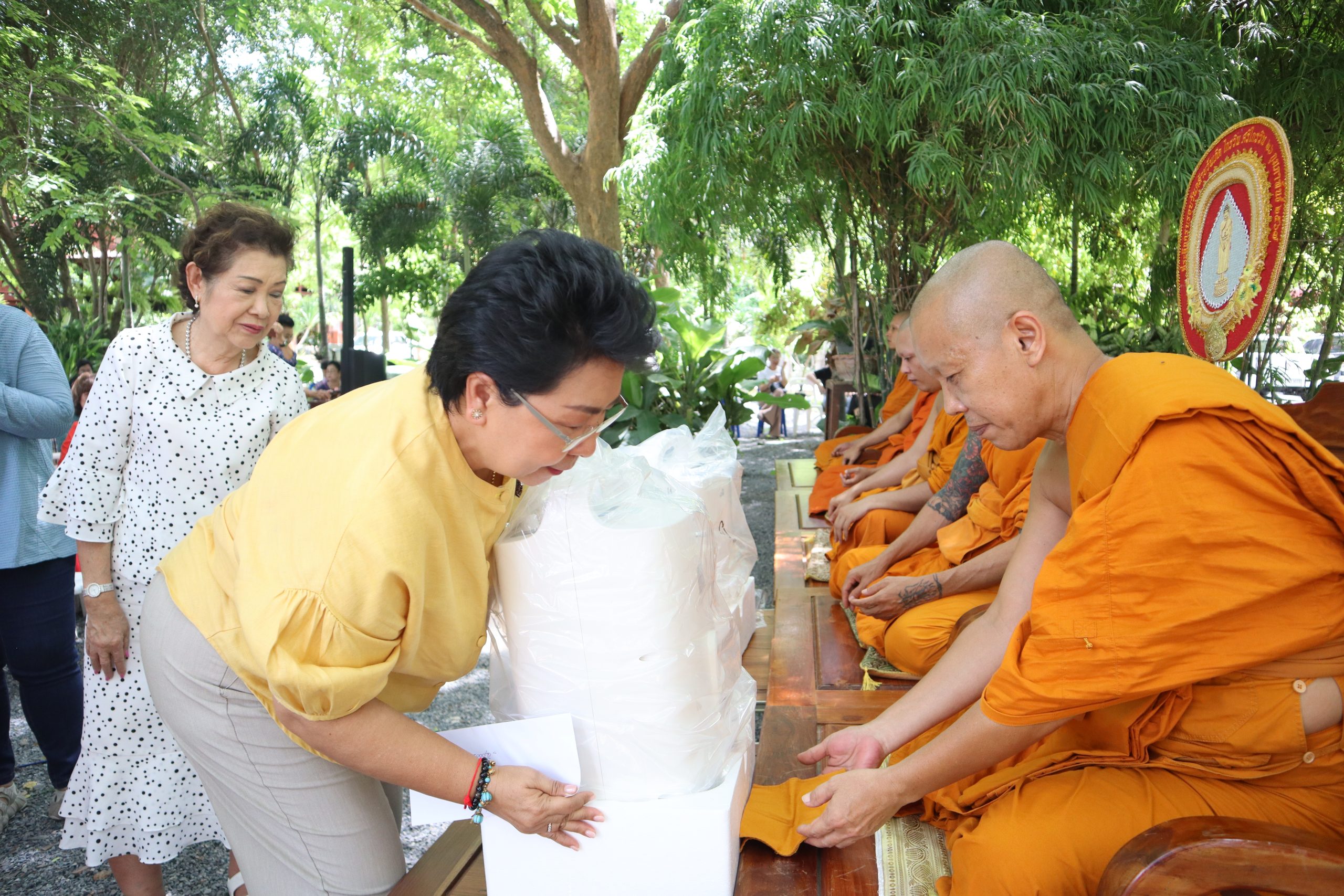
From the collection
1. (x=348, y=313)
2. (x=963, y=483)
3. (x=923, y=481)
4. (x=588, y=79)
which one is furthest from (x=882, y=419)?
(x=588, y=79)

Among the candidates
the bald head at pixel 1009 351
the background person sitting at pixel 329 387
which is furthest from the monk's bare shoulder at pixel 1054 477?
the background person sitting at pixel 329 387

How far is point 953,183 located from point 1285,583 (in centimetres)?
393

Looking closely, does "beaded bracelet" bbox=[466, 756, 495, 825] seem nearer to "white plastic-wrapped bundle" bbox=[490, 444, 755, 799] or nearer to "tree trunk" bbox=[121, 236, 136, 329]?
"white plastic-wrapped bundle" bbox=[490, 444, 755, 799]

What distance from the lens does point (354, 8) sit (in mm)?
11664

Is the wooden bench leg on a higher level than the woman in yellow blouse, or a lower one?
lower

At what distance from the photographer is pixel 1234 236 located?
7.54 feet

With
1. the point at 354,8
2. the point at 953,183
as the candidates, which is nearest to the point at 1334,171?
the point at 953,183

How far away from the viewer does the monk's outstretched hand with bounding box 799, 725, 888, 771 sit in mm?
1660

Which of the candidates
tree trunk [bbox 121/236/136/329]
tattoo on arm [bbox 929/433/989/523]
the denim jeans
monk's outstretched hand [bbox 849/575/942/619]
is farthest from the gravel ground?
tree trunk [bbox 121/236/136/329]

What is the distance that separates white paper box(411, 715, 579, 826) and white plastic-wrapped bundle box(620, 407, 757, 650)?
0.56m

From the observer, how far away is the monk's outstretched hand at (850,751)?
1660 millimetres

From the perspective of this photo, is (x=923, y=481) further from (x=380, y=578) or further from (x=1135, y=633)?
(x=380, y=578)

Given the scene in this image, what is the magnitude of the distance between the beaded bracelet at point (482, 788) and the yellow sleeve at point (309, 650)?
0.73ft

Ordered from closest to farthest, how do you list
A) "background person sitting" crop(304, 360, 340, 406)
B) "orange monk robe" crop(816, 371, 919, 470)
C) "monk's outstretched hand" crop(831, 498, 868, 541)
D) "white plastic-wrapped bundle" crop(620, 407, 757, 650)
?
1. "white plastic-wrapped bundle" crop(620, 407, 757, 650)
2. "monk's outstretched hand" crop(831, 498, 868, 541)
3. "orange monk robe" crop(816, 371, 919, 470)
4. "background person sitting" crop(304, 360, 340, 406)
